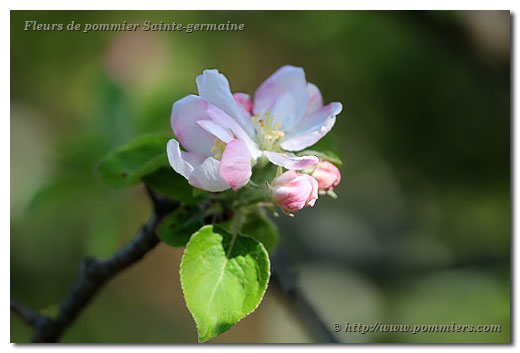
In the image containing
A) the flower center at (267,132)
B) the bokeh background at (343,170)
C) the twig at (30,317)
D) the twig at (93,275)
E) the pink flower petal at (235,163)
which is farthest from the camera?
the bokeh background at (343,170)

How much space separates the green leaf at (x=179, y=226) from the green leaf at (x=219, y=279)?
4.0 inches

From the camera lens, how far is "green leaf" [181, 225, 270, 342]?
2.19 ft

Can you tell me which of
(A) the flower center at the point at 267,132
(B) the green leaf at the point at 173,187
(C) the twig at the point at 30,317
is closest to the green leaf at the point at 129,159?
(B) the green leaf at the point at 173,187

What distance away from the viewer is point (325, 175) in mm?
724

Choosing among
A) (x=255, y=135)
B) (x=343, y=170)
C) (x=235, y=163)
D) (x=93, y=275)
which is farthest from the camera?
(x=343, y=170)

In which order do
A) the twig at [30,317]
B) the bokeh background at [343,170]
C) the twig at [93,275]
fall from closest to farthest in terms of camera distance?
the twig at [93,275]
the twig at [30,317]
the bokeh background at [343,170]

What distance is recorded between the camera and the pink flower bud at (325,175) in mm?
723

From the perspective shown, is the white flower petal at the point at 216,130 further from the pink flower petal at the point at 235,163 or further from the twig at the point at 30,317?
the twig at the point at 30,317

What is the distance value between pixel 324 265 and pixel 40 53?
47.7 inches

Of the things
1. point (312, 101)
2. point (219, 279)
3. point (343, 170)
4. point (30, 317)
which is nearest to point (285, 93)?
point (312, 101)

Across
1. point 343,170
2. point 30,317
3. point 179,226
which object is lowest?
point 343,170

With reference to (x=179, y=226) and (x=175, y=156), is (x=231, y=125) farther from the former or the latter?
(x=179, y=226)

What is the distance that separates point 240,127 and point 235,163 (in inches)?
3.1
